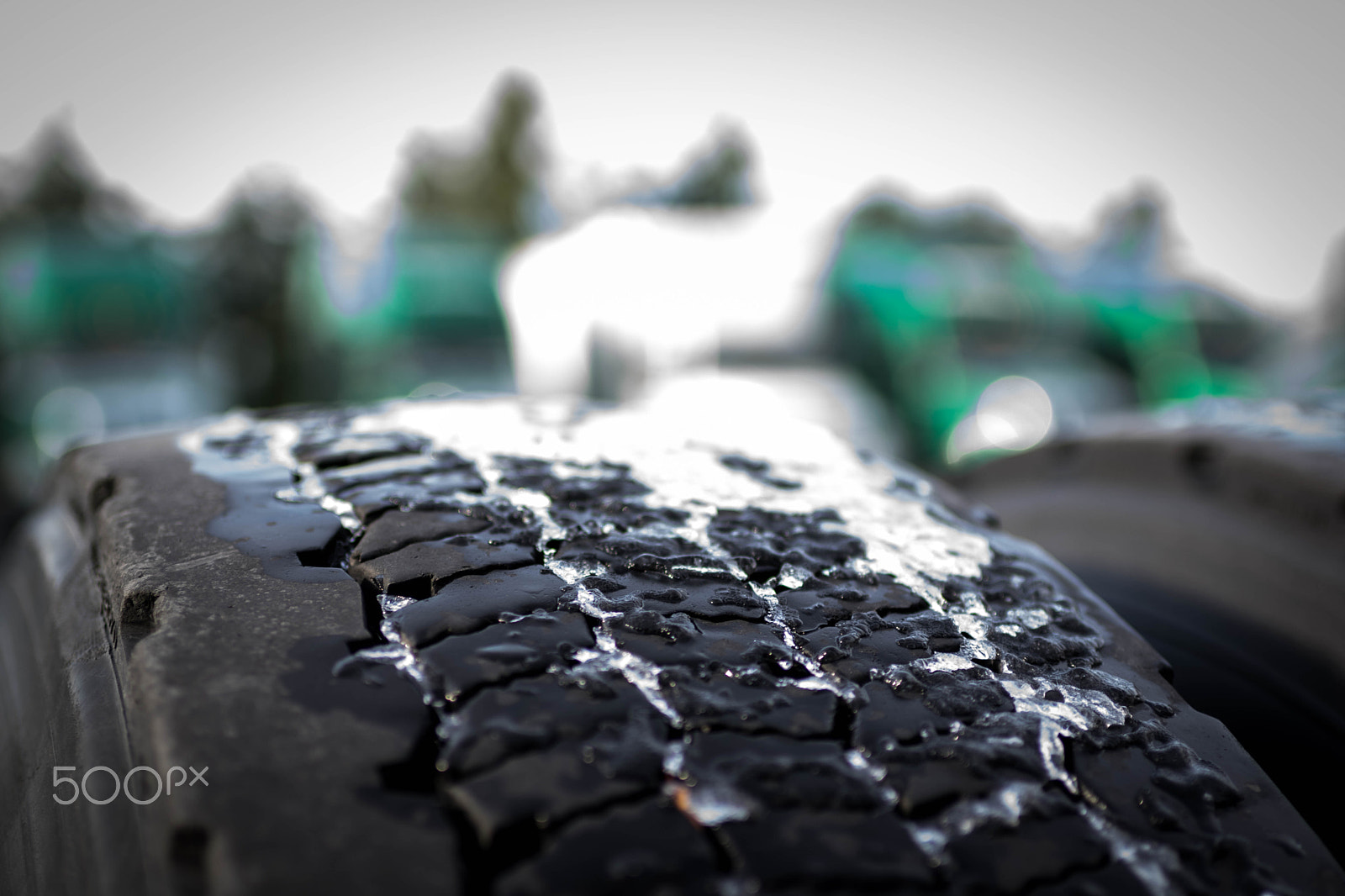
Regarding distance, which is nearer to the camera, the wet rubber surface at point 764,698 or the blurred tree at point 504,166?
the wet rubber surface at point 764,698

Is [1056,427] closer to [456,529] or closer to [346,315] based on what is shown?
[456,529]

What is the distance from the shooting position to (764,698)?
26.7 inches

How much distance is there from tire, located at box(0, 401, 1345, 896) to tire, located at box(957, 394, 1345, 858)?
0.23 m

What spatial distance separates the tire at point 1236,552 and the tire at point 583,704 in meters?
0.23

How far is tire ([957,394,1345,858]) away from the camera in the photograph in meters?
0.95

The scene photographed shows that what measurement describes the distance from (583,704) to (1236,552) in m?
1.07

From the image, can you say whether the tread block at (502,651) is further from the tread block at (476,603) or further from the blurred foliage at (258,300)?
the blurred foliage at (258,300)

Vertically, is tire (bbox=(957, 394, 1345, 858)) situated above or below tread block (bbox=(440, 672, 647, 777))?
below

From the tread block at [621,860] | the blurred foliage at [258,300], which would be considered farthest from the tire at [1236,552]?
the blurred foliage at [258,300]

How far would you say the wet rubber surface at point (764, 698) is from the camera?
542mm

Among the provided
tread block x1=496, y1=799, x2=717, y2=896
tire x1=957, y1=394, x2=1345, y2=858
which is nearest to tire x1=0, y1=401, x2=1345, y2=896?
tread block x1=496, y1=799, x2=717, y2=896

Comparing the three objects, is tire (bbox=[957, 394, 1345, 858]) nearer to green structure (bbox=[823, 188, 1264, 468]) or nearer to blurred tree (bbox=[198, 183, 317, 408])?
green structure (bbox=[823, 188, 1264, 468])

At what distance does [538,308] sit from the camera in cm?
664

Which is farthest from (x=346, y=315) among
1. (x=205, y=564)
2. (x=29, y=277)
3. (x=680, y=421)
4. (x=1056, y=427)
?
(x=205, y=564)
